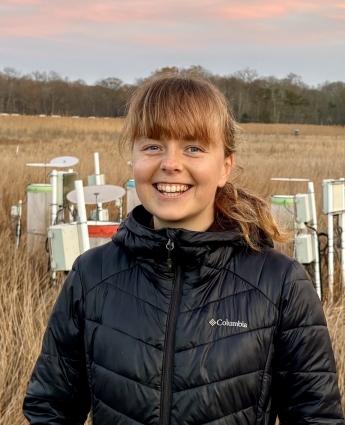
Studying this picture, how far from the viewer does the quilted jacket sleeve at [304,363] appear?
1425 millimetres

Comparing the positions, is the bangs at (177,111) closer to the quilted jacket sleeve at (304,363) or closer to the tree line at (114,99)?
the quilted jacket sleeve at (304,363)

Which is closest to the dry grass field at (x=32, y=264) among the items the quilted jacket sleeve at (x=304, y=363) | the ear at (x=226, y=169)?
the ear at (x=226, y=169)

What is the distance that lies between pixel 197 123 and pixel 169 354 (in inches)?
20.4

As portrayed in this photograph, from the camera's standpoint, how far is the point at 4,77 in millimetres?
41531

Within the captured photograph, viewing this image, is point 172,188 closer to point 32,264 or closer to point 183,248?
point 183,248

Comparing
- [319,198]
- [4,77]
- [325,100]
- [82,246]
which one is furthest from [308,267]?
[325,100]

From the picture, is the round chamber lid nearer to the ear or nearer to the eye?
the ear

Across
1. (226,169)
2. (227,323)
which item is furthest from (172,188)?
(227,323)

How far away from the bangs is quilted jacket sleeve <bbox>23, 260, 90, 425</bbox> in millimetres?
393

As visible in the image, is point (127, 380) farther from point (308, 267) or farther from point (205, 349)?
point (308, 267)

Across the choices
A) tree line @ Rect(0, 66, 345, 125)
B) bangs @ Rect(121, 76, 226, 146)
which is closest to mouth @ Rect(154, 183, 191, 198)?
bangs @ Rect(121, 76, 226, 146)

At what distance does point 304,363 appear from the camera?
142cm

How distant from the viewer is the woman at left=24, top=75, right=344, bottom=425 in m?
1.42

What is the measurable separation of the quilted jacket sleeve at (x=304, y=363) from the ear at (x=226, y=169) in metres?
0.31
